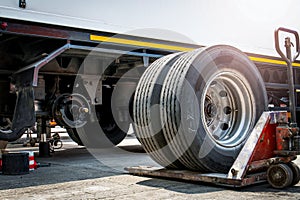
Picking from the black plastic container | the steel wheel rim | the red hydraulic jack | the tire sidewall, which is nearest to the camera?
the red hydraulic jack

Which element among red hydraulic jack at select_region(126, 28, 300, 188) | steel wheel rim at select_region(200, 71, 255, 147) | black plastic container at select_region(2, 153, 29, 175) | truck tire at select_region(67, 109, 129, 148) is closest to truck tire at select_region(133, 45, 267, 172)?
steel wheel rim at select_region(200, 71, 255, 147)

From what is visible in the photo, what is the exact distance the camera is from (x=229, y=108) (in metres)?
4.10

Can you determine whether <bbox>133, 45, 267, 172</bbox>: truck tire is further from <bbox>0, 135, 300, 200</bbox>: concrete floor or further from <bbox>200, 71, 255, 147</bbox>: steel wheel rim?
A: <bbox>0, 135, 300, 200</bbox>: concrete floor

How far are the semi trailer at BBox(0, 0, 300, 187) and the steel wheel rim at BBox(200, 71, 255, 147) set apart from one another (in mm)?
10

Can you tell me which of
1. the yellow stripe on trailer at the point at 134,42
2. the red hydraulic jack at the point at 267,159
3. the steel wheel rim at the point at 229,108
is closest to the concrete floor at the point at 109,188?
the red hydraulic jack at the point at 267,159

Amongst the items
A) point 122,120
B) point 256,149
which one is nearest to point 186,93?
point 256,149

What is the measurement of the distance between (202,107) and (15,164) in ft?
7.16

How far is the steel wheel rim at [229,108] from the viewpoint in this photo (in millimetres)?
3951

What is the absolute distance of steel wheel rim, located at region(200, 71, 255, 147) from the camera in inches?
156

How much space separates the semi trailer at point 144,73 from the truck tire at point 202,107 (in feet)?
0.03

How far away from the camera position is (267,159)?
129 inches

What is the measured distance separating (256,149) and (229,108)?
0.98 meters

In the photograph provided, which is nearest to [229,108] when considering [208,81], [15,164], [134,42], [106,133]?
[208,81]

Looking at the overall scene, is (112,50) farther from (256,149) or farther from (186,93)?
(256,149)
